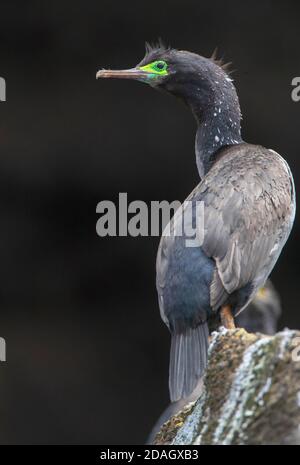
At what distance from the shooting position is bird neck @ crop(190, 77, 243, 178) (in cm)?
624

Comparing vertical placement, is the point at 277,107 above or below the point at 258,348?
above

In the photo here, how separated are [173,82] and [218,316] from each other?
161 centimetres

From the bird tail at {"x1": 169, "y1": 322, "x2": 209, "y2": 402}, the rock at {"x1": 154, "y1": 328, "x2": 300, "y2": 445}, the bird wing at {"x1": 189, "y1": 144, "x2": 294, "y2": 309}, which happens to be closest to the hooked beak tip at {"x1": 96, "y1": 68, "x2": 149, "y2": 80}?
the bird wing at {"x1": 189, "y1": 144, "x2": 294, "y2": 309}

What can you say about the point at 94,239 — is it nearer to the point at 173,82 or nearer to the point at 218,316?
the point at 173,82

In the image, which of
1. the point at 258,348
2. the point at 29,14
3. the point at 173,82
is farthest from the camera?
the point at 29,14

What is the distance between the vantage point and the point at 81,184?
10359 millimetres

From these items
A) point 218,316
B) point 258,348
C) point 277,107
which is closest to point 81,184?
point 277,107

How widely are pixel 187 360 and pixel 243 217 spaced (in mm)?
780

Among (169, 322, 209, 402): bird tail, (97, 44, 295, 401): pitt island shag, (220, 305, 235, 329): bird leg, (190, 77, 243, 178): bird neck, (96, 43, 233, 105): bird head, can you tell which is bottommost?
(169, 322, 209, 402): bird tail

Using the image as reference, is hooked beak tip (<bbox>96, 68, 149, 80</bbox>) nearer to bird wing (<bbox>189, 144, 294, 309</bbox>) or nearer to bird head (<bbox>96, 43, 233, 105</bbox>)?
bird head (<bbox>96, 43, 233, 105</bbox>)

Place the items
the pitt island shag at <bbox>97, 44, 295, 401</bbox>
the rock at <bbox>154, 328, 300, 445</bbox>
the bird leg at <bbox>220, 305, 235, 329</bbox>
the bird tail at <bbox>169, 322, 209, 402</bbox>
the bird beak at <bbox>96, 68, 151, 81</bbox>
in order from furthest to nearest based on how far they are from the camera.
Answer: the bird beak at <bbox>96, 68, 151, 81</bbox> < the bird leg at <bbox>220, 305, 235, 329</bbox> < the pitt island shag at <bbox>97, 44, 295, 401</bbox> < the bird tail at <bbox>169, 322, 209, 402</bbox> < the rock at <bbox>154, 328, 300, 445</bbox>

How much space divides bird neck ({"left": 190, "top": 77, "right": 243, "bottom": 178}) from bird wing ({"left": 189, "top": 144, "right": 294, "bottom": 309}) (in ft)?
1.36

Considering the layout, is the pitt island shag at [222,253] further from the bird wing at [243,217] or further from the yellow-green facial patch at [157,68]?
the yellow-green facial patch at [157,68]

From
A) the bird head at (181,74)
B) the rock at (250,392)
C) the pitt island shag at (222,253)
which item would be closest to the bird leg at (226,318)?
the pitt island shag at (222,253)
